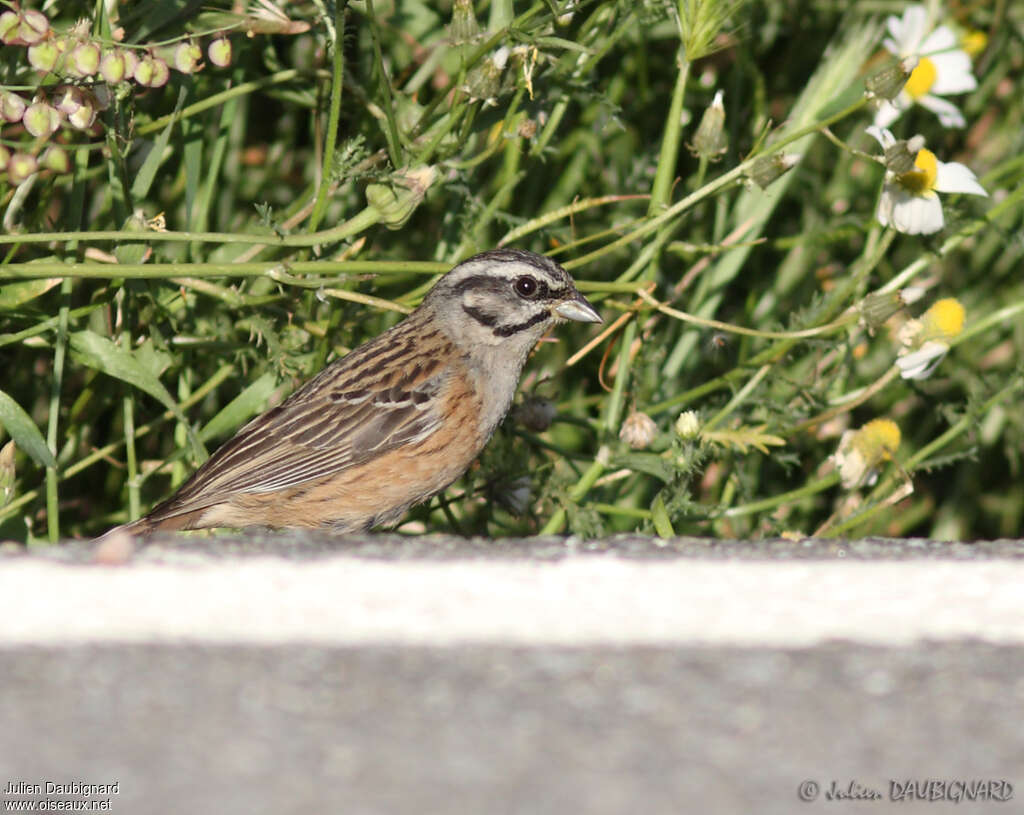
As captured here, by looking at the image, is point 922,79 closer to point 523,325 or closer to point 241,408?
point 523,325

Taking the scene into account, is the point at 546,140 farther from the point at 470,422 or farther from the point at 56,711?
the point at 56,711

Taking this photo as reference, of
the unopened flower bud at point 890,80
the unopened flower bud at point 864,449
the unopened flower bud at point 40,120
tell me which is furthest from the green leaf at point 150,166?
the unopened flower bud at point 864,449

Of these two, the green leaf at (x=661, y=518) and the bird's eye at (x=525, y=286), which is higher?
the bird's eye at (x=525, y=286)

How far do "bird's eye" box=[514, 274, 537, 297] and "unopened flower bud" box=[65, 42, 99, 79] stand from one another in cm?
141

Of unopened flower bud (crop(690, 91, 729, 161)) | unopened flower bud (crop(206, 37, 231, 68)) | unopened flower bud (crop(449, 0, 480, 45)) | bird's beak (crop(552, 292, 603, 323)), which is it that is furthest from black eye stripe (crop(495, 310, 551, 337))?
unopened flower bud (crop(206, 37, 231, 68))

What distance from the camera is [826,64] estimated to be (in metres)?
4.38

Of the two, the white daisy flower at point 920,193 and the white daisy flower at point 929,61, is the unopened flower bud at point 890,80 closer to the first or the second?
the white daisy flower at point 920,193

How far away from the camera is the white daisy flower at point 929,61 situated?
165 inches

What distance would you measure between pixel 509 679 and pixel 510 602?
345mm

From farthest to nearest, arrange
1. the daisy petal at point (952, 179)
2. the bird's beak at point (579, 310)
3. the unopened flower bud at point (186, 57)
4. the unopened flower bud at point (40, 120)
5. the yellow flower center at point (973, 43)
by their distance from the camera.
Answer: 1. the yellow flower center at point (973, 43)
2. the bird's beak at point (579, 310)
3. the daisy petal at point (952, 179)
4. the unopened flower bud at point (186, 57)
5. the unopened flower bud at point (40, 120)

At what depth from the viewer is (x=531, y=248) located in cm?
429

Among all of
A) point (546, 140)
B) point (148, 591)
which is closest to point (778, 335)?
point (546, 140)

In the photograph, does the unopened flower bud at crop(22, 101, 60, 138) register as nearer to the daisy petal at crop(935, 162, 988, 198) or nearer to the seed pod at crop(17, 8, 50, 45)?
the seed pod at crop(17, 8, 50, 45)

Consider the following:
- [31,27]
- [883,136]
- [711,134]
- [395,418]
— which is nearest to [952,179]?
[883,136]
